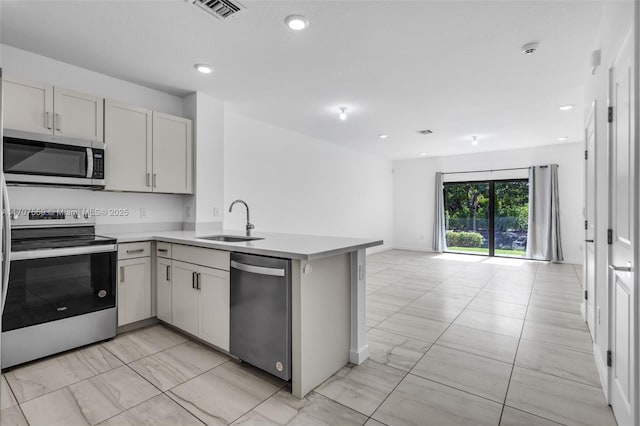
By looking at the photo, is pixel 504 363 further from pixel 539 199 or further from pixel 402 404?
pixel 539 199

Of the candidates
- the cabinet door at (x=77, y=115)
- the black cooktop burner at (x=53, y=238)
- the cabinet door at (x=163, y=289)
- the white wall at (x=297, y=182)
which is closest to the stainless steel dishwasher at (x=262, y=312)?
Answer: the cabinet door at (x=163, y=289)

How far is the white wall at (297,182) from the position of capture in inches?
180

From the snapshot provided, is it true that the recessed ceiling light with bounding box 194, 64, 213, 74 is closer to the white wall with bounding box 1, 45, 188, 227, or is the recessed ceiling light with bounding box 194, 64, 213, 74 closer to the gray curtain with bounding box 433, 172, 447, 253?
the white wall with bounding box 1, 45, 188, 227

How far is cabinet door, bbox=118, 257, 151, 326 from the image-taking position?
2.86 m

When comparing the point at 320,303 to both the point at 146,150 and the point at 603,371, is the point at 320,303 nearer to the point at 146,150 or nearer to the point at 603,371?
the point at 603,371

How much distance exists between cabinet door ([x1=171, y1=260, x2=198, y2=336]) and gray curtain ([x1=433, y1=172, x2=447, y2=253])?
6801mm

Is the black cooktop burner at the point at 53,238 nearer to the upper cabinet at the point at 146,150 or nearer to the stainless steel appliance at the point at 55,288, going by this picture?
the stainless steel appliance at the point at 55,288

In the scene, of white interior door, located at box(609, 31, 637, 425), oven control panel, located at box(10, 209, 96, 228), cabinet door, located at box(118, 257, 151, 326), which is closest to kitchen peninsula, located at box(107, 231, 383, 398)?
cabinet door, located at box(118, 257, 151, 326)

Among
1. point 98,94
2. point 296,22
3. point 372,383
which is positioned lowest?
point 372,383

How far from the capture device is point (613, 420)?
175cm

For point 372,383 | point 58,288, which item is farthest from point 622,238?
point 58,288

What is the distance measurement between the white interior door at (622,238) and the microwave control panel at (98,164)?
3613 millimetres

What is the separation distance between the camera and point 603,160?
2.08m

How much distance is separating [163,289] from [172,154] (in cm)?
Answer: 146
